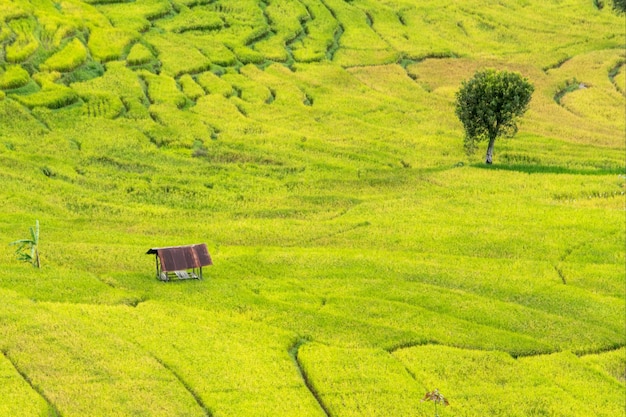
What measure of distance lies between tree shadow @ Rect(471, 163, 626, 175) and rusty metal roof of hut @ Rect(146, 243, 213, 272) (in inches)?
1916

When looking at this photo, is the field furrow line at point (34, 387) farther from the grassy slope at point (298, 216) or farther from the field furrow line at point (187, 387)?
the field furrow line at point (187, 387)

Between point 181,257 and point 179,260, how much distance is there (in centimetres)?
26

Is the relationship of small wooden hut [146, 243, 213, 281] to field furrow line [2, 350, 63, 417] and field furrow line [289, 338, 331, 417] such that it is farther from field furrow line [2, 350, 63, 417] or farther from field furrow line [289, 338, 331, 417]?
field furrow line [2, 350, 63, 417]

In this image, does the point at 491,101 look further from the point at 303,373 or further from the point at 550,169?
the point at 303,373

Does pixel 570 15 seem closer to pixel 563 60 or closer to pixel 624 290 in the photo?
pixel 563 60

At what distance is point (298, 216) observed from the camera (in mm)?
83625

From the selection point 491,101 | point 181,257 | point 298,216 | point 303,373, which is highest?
point 491,101

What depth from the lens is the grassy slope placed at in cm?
4891

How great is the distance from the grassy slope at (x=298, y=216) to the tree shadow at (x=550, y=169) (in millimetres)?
668

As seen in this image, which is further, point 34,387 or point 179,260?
point 179,260

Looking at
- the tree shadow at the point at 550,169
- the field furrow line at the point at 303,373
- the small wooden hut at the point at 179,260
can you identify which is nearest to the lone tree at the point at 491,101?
the tree shadow at the point at 550,169

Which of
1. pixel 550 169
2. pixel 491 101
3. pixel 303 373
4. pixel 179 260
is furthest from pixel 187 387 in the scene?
pixel 550 169

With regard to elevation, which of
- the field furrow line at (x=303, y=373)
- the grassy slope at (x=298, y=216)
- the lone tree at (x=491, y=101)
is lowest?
the field furrow line at (x=303, y=373)

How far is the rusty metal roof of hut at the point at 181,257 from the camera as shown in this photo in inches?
2392
